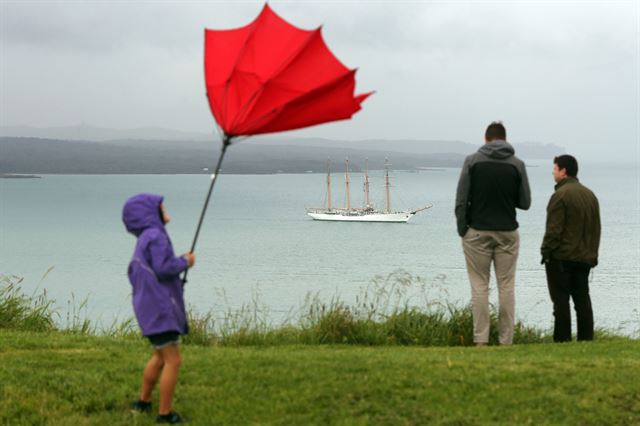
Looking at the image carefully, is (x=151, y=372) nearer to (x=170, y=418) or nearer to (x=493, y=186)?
(x=170, y=418)

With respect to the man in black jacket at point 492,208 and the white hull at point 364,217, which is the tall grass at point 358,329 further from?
the white hull at point 364,217

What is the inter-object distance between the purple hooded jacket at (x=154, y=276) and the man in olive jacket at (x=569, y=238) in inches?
221

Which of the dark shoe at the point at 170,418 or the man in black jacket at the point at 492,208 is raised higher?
the man in black jacket at the point at 492,208

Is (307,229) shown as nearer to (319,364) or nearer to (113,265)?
(113,265)

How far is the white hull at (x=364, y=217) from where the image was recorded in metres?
136

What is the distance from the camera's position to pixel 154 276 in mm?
6312

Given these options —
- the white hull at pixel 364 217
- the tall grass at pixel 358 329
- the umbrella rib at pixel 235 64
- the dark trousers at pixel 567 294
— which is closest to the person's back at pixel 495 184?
the dark trousers at pixel 567 294

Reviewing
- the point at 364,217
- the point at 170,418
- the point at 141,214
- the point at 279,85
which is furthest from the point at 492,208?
the point at 364,217

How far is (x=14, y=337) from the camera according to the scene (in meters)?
10.6

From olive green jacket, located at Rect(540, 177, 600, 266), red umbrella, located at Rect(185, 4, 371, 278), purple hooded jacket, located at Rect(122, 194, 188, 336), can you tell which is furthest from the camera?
olive green jacket, located at Rect(540, 177, 600, 266)

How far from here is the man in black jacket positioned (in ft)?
32.3

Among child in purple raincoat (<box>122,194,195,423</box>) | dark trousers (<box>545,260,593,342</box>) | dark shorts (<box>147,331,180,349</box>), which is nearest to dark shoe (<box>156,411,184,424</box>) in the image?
child in purple raincoat (<box>122,194,195,423</box>)

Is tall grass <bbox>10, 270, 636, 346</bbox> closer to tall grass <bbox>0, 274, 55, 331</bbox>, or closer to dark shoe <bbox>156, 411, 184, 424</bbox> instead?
tall grass <bbox>0, 274, 55, 331</bbox>

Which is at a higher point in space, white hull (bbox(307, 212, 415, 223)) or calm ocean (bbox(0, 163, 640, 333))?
white hull (bbox(307, 212, 415, 223))
